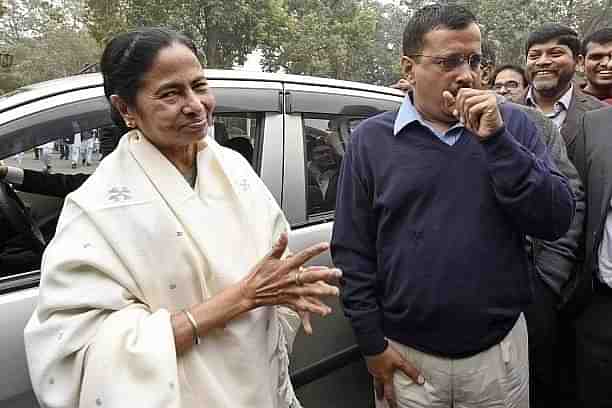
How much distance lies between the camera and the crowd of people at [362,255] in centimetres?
121

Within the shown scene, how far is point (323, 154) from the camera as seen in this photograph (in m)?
2.59

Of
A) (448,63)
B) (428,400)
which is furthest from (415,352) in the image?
(448,63)

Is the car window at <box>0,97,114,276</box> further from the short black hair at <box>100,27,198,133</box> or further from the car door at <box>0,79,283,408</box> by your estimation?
the short black hair at <box>100,27,198,133</box>

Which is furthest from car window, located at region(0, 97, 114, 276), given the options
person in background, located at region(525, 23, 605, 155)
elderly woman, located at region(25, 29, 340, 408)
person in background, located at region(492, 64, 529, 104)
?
person in background, located at region(492, 64, 529, 104)

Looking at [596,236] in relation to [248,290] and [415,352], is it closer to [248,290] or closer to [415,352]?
[415,352]

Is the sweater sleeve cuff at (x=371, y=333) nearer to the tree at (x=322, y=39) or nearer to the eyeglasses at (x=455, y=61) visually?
the eyeglasses at (x=455, y=61)

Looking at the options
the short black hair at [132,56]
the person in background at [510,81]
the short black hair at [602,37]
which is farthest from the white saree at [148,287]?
the short black hair at [602,37]

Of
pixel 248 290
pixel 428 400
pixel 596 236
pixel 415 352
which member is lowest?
pixel 428 400

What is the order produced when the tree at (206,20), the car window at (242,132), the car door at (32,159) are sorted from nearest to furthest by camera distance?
the car door at (32,159) < the car window at (242,132) < the tree at (206,20)

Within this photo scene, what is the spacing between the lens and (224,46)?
68.2 ft

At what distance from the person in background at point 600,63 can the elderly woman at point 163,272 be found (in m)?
2.87

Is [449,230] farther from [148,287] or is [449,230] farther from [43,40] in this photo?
[43,40]

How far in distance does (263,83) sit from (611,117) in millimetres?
1400

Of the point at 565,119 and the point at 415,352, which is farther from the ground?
the point at 565,119
